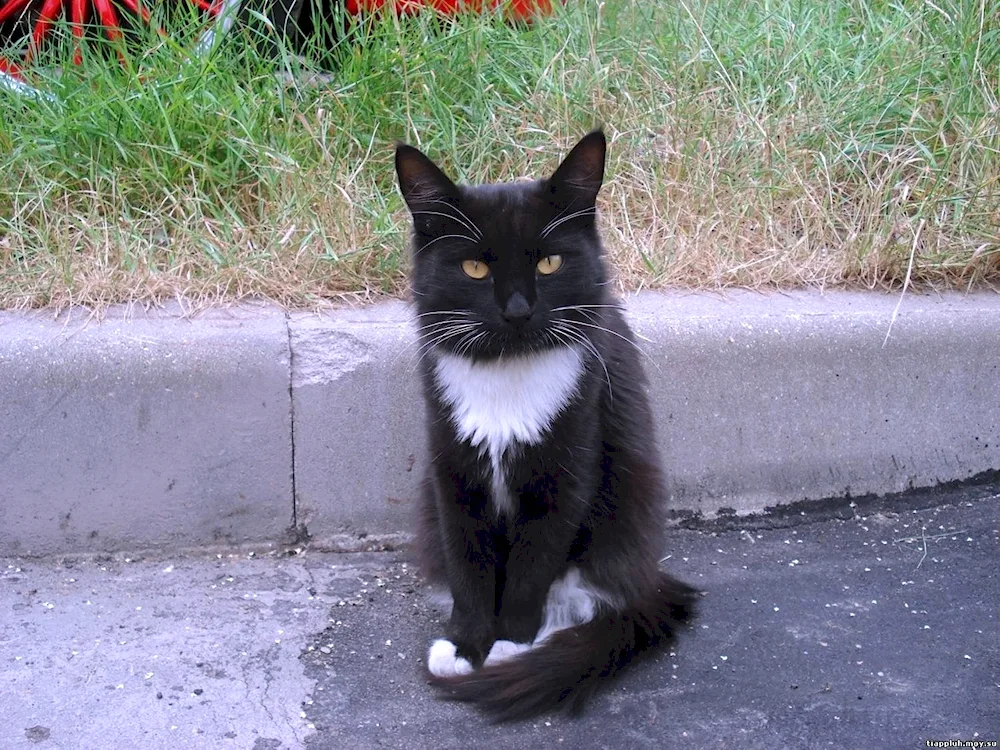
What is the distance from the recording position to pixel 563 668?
2227 millimetres

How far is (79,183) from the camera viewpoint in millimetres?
3430

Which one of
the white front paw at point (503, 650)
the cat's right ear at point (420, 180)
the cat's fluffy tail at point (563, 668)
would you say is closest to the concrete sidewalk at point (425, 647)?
the cat's fluffy tail at point (563, 668)

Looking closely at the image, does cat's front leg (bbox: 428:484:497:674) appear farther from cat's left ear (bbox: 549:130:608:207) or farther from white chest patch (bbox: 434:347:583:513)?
cat's left ear (bbox: 549:130:608:207)

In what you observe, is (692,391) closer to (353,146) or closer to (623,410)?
(623,410)

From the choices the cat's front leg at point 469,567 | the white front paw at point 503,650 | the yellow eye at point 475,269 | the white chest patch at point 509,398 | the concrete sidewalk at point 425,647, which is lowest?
the concrete sidewalk at point 425,647

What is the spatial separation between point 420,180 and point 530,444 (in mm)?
656

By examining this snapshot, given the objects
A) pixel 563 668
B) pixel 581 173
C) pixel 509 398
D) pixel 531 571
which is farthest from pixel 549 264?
pixel 563 668

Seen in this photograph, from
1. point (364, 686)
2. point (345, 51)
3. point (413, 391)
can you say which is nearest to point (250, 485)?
point (413, 391)

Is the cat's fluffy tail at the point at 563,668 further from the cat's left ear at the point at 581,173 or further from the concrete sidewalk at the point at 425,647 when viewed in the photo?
the cat's left ear at the point at 581,173

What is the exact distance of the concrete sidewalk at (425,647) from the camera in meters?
2.16

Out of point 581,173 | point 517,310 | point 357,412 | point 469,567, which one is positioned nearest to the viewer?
point 517,310

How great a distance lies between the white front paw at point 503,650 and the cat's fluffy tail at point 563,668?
0.06 metres

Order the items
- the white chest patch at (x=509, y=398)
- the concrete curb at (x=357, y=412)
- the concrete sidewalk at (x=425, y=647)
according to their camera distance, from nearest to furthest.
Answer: the concrete sidewalk at (x=425, y=647) → the white chest patch at (x=509, y=398) → the concrete curb at (x=357, y=412)

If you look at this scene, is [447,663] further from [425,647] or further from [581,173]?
[581,173]
